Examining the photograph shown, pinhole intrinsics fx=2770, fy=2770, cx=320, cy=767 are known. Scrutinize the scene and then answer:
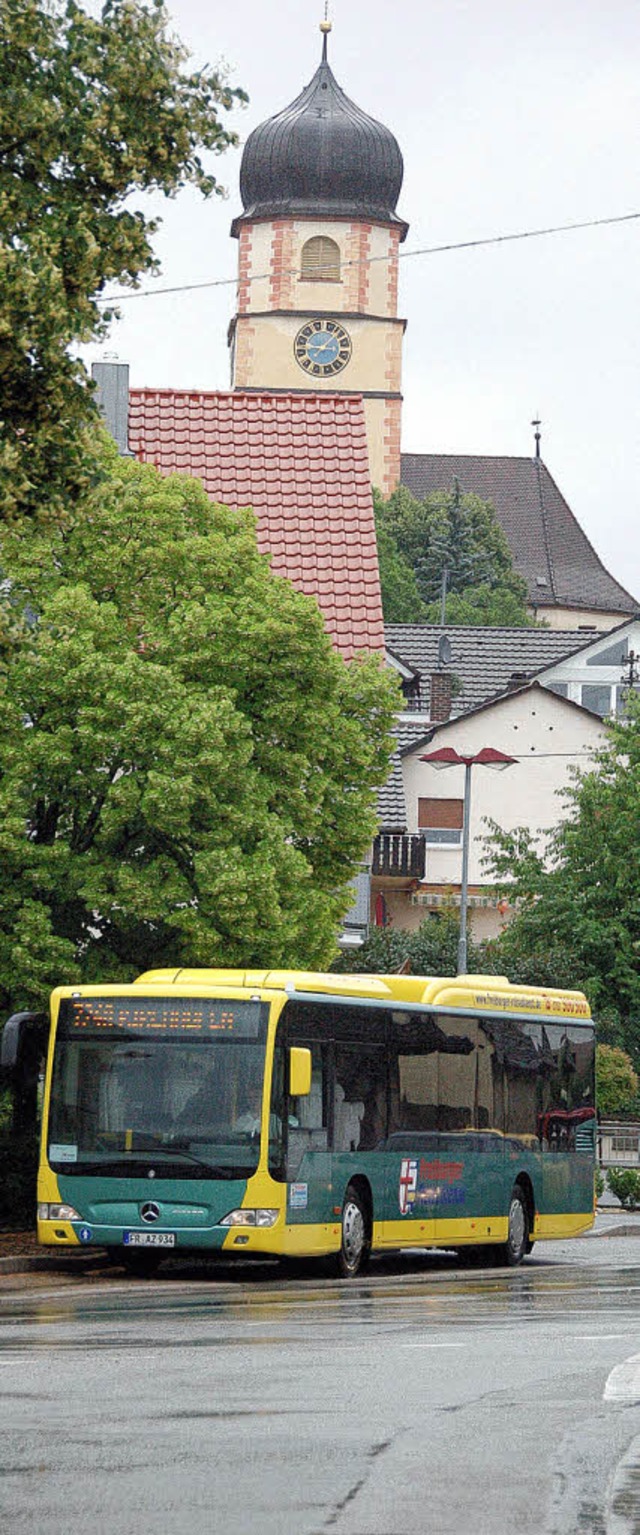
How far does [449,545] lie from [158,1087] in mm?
97436

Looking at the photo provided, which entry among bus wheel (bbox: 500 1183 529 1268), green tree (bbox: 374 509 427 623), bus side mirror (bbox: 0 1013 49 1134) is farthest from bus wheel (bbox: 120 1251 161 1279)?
green tree (bbox: 374 509 427 623)

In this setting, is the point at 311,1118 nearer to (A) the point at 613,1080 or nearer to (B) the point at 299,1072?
(B) the point at 299,1072

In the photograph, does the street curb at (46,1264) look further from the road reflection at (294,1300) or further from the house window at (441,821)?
the house window at (441,821)

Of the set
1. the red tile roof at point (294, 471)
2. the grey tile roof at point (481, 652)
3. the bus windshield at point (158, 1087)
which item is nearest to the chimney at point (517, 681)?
the grey tile roof at point (481, 652)

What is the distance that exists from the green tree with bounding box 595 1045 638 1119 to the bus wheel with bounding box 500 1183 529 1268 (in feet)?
59.7

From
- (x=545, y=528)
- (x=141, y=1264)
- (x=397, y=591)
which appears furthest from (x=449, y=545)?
(x=141, y=1264)

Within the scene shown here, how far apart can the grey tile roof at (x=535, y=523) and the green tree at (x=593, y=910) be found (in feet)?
212

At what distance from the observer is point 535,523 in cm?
12812

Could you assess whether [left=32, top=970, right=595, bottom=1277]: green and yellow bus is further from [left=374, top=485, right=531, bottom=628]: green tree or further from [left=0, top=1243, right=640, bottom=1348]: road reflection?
[left=374, top=485, right=531, bottom=628]: green tree

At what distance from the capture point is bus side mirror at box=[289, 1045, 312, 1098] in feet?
73.0

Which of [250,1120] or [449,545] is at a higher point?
[449,545]

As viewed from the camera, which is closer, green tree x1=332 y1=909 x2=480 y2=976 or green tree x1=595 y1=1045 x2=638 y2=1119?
green tree x1=595 y1=1045 x2=638 y2=1119

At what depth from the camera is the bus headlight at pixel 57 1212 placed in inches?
875

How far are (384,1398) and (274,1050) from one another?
418 inches
